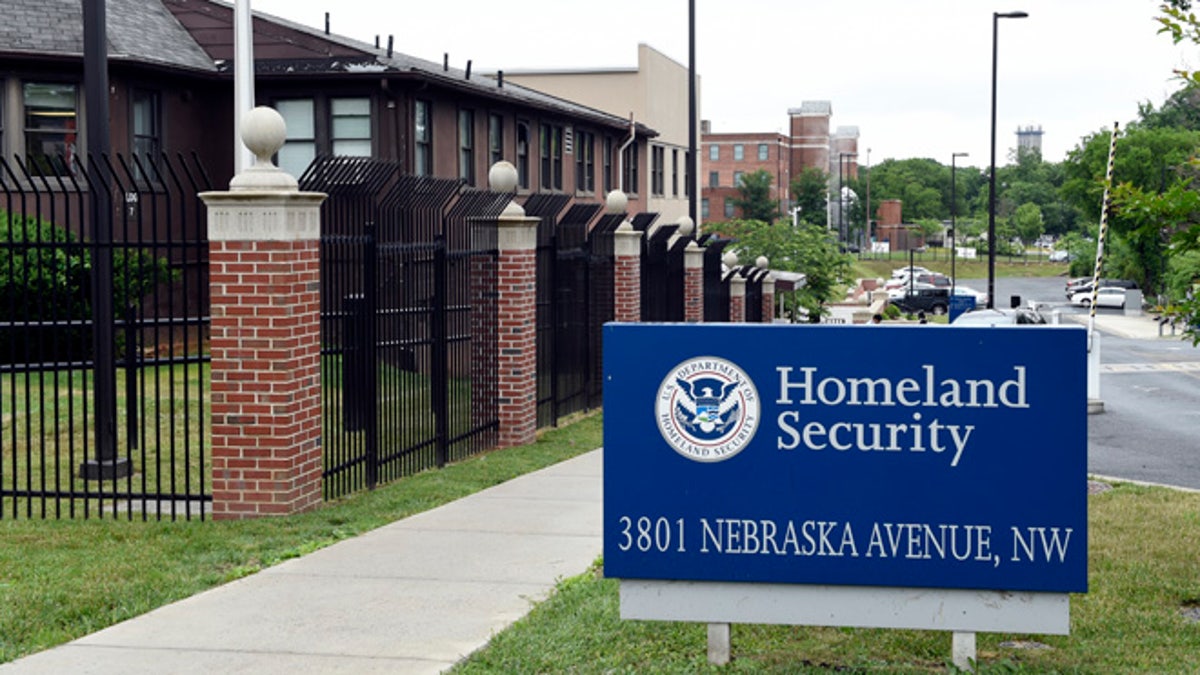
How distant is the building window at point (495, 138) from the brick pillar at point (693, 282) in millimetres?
7587

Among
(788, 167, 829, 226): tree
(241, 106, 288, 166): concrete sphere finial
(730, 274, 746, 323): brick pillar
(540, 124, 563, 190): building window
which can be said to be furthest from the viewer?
(788, 167, 829, 226): tree

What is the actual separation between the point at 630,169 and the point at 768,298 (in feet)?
29.8

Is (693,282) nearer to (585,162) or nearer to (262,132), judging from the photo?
(585,162)

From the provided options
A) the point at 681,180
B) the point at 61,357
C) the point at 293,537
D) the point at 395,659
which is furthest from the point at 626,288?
the point at 681,180

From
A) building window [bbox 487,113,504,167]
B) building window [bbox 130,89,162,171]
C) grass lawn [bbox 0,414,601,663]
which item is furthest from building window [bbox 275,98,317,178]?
grass lawn [bbox 0,414,601,663]

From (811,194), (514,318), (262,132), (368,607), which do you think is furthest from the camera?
(811,194)

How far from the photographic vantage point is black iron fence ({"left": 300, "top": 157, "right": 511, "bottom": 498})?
1088 cm

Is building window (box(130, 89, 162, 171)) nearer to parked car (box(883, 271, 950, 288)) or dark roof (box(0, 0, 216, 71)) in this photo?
dark roof (box(0, 0, 216, 71))

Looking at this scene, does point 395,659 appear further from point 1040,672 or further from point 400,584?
point 1040,672

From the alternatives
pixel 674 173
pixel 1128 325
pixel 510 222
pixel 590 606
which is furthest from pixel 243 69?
pixel 1128 325

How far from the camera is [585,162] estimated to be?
39.7 m

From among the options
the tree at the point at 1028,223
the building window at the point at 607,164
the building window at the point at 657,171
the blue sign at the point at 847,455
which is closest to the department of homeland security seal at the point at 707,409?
the blue sign at the point at 847,455

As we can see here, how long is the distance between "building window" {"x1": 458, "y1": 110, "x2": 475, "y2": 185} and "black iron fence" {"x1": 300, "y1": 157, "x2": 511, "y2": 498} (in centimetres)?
1556

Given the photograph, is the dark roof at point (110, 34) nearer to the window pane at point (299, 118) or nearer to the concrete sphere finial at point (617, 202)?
the window pane at point (299, 118)
